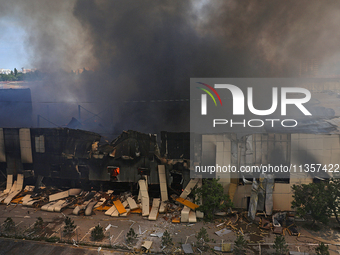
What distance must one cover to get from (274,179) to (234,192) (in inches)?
91.6

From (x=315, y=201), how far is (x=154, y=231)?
26.1 ft

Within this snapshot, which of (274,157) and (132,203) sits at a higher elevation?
(274,157)

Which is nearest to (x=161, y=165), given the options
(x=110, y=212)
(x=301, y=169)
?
(x=110, y=212)

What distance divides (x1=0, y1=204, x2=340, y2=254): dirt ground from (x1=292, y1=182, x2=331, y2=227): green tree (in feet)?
2.63

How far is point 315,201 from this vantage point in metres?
10.7

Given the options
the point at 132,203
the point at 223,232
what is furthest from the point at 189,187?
the point at 132,203

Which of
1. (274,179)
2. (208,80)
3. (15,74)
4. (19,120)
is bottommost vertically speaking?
(274,179)

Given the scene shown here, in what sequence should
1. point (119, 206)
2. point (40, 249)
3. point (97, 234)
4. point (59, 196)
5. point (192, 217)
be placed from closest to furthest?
point (40, 249) → point (97, 234) → point (192, 217) → point (119, 206) → point (59, 196)

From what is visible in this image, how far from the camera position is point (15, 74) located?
83.0ft

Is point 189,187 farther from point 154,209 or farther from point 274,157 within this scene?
point 274,157

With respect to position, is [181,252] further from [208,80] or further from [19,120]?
[19,120]

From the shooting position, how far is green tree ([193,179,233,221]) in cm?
1188

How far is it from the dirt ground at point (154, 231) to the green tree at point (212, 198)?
587 millimetres

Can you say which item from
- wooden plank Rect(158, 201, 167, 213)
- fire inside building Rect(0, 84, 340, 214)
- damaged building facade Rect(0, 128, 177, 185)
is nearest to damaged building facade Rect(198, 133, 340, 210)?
fire inside building Rect(0, 84, 340, 214)
